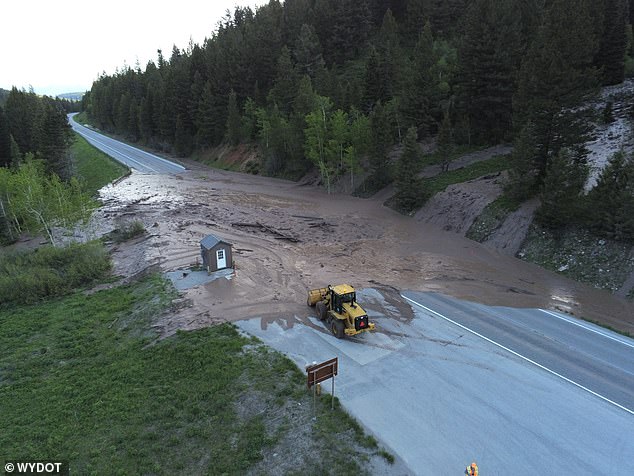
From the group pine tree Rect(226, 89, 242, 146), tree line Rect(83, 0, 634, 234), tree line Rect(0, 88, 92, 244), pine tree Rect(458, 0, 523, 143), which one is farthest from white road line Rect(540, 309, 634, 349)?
pine tree Rect(226, 89, 242, 146)

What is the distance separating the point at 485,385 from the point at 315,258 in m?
16.3

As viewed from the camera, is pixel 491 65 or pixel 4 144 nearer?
pixel 491 65

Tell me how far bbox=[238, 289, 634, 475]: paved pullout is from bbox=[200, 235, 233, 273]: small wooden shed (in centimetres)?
682

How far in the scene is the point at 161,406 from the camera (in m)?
13.8

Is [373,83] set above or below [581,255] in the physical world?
above

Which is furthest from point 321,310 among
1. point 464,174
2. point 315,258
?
point 464,174

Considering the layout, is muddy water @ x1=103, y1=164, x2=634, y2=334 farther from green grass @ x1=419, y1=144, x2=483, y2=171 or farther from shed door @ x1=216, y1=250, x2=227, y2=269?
green grass @ x1=419, y1=144, x2=483, y2=171

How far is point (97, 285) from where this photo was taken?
25.6m

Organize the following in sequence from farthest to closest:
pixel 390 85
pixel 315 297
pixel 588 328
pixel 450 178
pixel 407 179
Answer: pixel 390 85, pixel 450 178, pixel 407 179, pixel 315 297, pixel 588 328

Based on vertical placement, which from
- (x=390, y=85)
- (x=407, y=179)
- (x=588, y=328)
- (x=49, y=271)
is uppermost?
(x=390, y=85)

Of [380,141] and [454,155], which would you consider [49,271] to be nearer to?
[380,141]

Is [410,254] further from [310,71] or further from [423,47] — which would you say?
[310,71]

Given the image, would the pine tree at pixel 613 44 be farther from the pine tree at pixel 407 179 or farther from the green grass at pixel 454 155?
the pine tree at pixel 407 179

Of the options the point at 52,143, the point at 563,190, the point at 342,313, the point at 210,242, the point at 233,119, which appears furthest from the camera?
the point at 233,119
